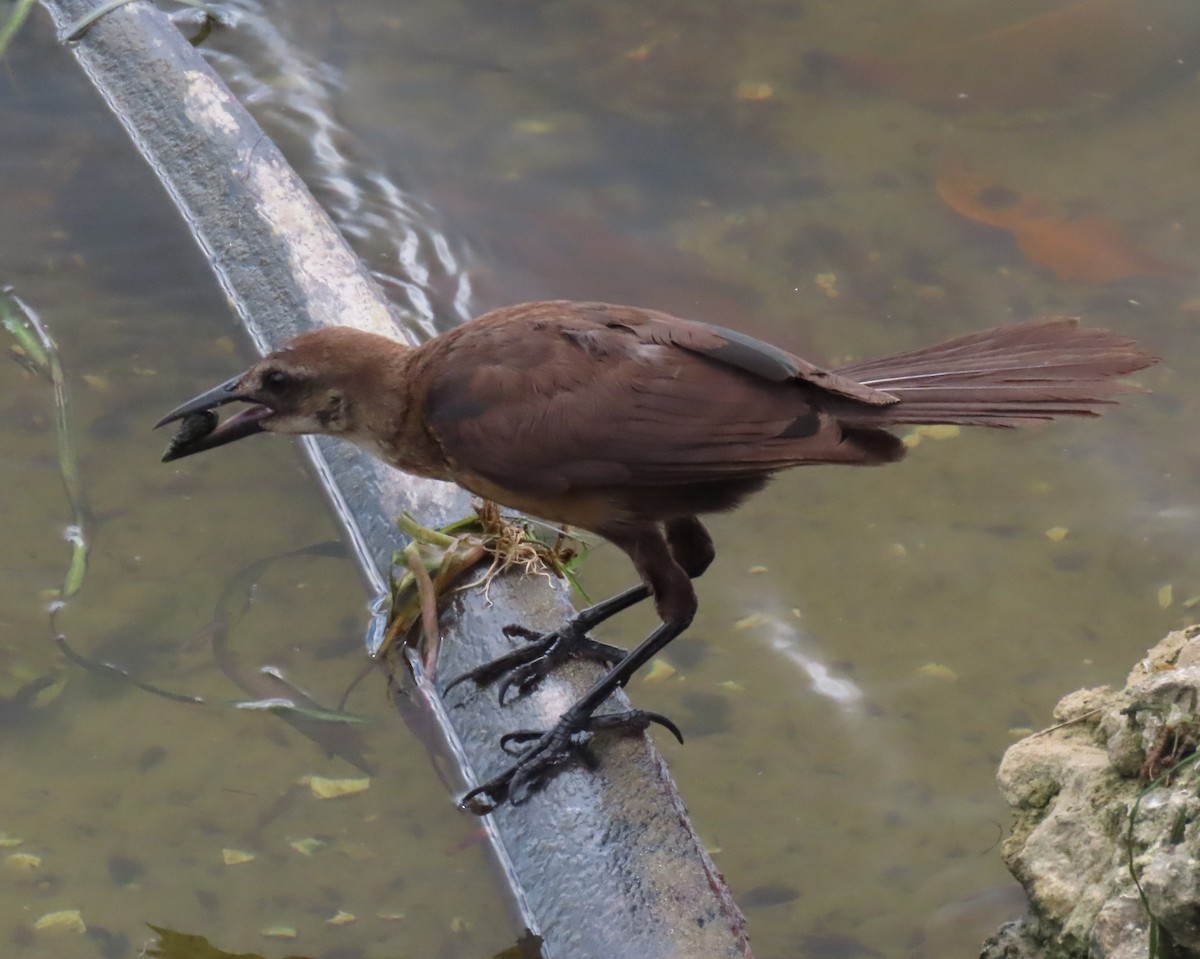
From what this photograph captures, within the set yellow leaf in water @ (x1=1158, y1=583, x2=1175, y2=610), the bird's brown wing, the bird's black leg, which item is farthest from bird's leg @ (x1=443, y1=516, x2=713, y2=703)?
yellow leaf in water @ (x1=1158, y1=583, x2=1175, y2=610)

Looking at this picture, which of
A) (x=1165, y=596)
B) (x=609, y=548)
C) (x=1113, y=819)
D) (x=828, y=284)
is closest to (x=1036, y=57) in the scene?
(x=828, y=284)

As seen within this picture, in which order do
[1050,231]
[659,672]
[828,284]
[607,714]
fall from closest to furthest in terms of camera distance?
[607,714] < [659,672] < [828,284] < [1050,231]

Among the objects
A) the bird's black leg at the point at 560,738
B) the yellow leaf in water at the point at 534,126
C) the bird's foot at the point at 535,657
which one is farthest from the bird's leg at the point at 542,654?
the yellow leaf in water at the point at 534,126

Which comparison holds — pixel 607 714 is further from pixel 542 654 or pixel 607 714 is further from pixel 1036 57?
pixel 1036 57

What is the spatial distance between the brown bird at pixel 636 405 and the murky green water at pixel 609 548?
70cm

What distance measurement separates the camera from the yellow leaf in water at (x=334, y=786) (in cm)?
362

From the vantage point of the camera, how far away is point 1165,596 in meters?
4.40

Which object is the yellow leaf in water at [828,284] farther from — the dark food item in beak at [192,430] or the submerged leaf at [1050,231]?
the dark food item in beak at [192,430]

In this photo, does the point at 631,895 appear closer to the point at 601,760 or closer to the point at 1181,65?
the point at 601,760

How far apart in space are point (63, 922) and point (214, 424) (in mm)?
1166

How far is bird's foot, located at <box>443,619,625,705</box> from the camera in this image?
3371mm

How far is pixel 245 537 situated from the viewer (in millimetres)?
4238

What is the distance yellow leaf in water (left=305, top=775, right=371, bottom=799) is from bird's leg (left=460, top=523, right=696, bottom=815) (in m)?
0.32

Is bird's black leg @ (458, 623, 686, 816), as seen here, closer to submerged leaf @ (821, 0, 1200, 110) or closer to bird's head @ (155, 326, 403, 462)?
bird's head @ (155, 326, 403, 462)
